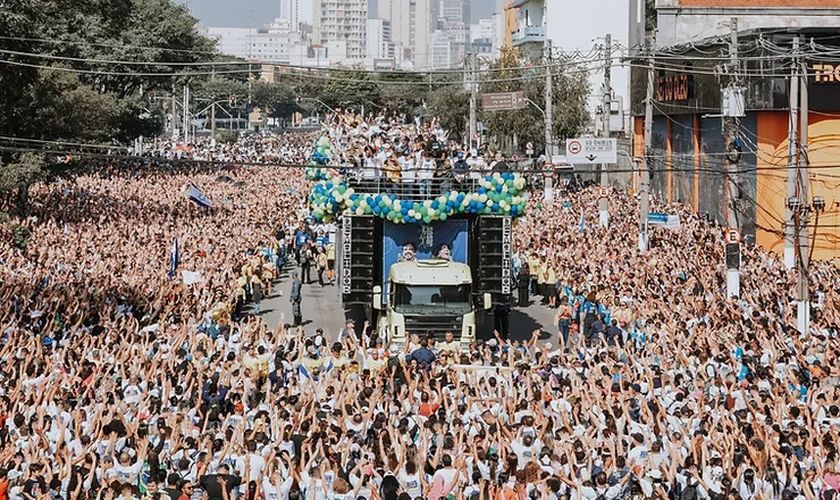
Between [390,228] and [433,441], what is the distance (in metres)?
11.1

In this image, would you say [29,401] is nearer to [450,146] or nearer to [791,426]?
[791,426]

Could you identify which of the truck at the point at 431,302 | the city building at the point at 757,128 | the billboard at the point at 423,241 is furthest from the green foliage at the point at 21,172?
the truck at the point at 431,302

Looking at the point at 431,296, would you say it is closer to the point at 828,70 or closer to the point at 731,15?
the point at 828,70

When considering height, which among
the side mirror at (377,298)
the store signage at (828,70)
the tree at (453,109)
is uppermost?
the tree at (453,109)

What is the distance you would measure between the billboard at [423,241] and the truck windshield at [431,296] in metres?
1.75

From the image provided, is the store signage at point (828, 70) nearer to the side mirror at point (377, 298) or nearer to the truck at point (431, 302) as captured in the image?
the truck at point (431, 302)

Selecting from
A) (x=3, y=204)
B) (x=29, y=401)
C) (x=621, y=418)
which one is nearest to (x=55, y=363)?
(x=29, y=401)

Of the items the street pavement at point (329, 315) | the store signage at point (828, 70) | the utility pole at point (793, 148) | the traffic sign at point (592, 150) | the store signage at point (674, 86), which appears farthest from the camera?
the store signage at point (674, 86)

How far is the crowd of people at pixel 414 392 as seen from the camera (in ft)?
37.9

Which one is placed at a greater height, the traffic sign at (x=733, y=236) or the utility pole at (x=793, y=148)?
the utility pole at (x=793, y=148)

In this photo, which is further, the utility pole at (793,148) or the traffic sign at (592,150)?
the traffic sign at (592,150)

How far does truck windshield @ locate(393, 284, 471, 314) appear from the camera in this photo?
22.5 metres

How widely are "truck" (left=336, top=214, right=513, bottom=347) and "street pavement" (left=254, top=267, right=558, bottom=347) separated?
1.48 m

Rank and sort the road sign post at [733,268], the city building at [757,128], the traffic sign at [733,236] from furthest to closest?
the city building at [757,128] < the traffic sign at [733,236] < the road sign post at [733,268]
